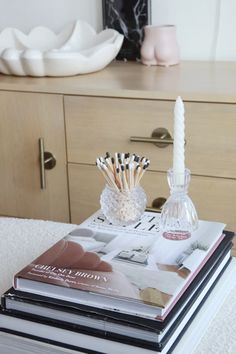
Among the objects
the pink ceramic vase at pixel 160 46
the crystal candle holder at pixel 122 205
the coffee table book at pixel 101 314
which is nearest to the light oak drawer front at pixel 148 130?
the pink ceramic vase at pixel 160 46

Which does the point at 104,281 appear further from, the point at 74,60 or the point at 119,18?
the point at 119,18

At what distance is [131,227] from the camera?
3.28 feet

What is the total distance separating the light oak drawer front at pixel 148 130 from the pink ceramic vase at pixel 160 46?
0.36 metres

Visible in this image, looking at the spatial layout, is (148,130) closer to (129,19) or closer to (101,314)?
(129,19)

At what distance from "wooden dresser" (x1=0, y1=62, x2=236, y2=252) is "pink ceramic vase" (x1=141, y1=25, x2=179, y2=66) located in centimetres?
3

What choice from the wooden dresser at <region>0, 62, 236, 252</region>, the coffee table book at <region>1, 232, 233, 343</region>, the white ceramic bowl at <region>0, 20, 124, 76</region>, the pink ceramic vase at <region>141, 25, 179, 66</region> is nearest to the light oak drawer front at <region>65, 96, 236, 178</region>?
the wooden dresser at <region>0, 62, 236, 252</region>

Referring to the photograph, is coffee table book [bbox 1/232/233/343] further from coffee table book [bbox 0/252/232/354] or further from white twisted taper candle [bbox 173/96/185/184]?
white twisted taper candle [bbox 173/96/185/184]

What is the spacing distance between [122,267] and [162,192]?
3.02 ft

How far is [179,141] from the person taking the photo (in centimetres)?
91

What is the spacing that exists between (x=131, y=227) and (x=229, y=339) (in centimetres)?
23

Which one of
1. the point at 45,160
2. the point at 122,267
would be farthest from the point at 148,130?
the point at 122,267

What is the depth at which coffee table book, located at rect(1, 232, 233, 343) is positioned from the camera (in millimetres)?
768

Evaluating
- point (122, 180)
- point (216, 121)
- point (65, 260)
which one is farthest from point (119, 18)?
point (65, 260)

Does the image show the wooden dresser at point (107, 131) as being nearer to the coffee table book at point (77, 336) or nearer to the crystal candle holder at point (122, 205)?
the crystal candle holder at point (122, 205)
